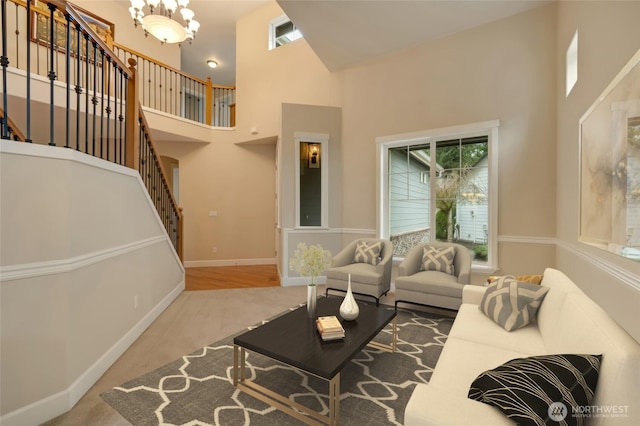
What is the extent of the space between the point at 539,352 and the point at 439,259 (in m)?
2.05

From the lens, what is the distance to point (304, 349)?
6.42 ft

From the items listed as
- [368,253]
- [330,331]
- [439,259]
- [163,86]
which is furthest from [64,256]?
[163,86]

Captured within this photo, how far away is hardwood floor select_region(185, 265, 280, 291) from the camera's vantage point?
5.08m

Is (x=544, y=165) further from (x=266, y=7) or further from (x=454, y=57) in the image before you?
(x=266, y=7)

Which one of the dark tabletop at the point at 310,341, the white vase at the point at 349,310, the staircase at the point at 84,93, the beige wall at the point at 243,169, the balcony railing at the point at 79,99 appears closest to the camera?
the dark tabletop at the point at 310,341

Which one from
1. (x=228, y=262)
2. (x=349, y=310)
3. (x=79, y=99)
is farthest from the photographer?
(x=228, y=262)

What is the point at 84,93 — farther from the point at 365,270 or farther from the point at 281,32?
the point at 365,270

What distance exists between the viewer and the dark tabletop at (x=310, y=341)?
1.79 meters

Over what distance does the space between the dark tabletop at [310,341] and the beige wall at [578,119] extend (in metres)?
1.48

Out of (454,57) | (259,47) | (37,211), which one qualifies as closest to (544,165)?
(454,57)

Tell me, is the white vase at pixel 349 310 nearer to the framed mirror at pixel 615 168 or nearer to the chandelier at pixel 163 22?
the framed mirror at pixel 615 168

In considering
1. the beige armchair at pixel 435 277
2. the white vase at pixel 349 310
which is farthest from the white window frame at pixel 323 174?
the white vase at pixel 349 310

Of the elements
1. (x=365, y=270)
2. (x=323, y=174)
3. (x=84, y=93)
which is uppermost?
(x=84, y=93)

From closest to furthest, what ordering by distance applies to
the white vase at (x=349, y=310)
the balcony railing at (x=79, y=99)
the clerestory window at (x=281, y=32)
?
the balcony railing at (x=79, y=99), the white vase at (x=349, y=310), the clerestory window at (x=281, y=32)
